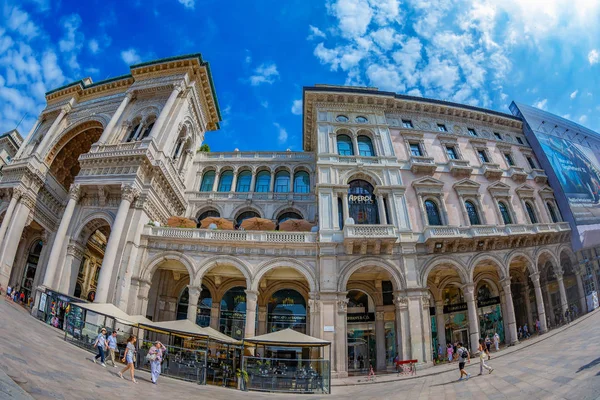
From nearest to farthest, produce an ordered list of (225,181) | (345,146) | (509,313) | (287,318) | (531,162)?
(509,313)
(287,318)
(345,146)
(225,181)
(531,162)

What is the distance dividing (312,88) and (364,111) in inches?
207

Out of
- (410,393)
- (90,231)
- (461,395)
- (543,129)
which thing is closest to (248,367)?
(410,393)

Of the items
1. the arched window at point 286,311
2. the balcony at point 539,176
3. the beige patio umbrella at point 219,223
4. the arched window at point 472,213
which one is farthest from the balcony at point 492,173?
the beige patio umbrella at point 219,223

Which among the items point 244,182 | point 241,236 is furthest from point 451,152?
point 241,236

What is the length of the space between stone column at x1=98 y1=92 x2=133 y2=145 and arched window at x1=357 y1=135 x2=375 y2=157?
2195 centimetres

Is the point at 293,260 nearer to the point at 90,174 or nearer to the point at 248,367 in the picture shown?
the point at 248,367

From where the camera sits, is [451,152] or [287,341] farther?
[451,152]

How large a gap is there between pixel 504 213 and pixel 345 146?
47.5 ft

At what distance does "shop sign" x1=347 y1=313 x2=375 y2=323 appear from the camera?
2278 centimetres

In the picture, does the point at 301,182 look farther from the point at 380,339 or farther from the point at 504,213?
the point at 504,213

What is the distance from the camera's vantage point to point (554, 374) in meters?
9.95

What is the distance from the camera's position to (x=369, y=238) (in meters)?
20.1

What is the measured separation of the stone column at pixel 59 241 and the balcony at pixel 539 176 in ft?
129

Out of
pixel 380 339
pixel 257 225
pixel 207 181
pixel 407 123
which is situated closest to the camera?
pixel 380 339
